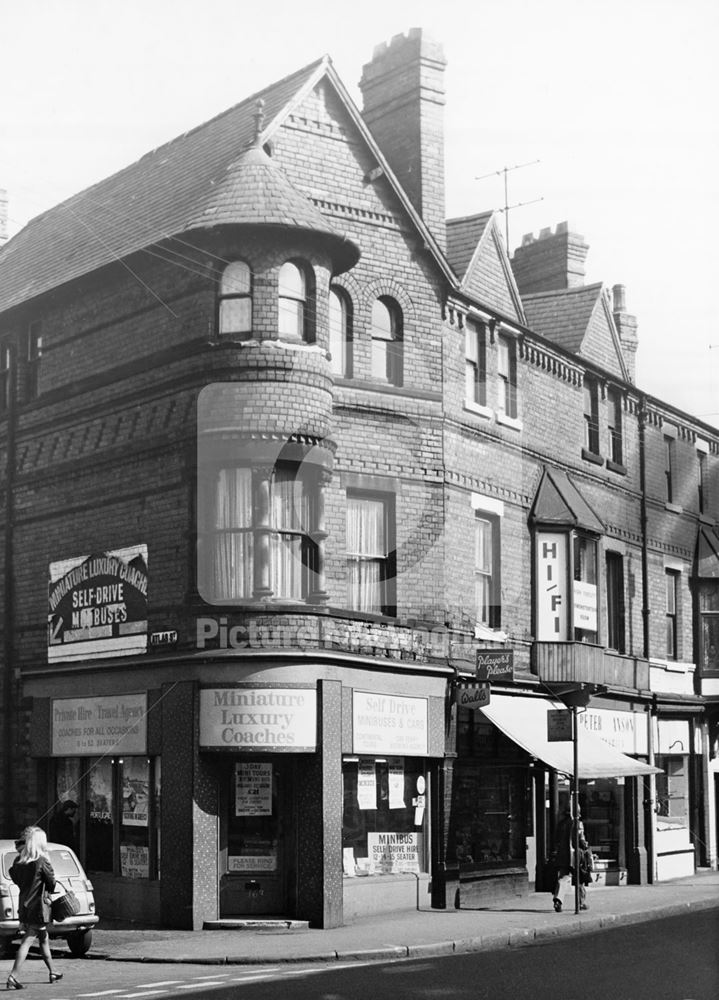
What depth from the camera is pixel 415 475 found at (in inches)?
898

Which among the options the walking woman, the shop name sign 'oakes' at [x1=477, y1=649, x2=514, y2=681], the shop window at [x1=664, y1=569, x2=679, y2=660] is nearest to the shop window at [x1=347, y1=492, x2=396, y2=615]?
the shop name sign 'oakes' at [x1=477, y1=649, x2=514, y2=681]

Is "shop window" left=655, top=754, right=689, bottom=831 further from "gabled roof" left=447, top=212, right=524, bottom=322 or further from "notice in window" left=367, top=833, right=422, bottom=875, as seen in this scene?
"gabled roof" left=447, top=212, right=524, bottom=322

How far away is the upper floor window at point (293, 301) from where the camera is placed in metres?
21.2

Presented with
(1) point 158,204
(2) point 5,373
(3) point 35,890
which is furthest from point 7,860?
(1) point 158,204

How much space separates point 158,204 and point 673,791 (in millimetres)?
17141

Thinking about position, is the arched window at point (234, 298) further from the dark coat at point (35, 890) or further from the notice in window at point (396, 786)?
the dark coat at point (35, 890)

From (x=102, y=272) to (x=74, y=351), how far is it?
5.01 feet

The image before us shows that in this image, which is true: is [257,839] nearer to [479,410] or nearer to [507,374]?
[479,410]

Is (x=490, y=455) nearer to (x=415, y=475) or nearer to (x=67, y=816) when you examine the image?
(x=415, y=475)

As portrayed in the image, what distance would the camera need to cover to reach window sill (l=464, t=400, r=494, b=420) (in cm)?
2414

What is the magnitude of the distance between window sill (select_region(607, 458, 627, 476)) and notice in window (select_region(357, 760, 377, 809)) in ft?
33.2

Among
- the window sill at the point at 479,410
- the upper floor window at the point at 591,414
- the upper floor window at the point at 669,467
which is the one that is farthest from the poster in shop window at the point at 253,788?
the upper floor window at the point at 669,467

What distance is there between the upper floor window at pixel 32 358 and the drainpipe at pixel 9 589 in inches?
13.2

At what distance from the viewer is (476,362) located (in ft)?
81.4
